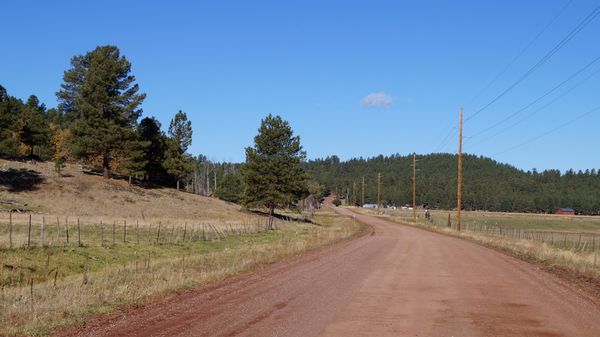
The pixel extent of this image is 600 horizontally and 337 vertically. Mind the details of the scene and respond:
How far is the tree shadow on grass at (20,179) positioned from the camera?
5600cm

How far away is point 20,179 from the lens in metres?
59.1

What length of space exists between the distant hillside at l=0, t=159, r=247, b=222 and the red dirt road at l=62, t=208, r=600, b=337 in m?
40.2

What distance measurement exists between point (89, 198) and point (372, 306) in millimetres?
54069

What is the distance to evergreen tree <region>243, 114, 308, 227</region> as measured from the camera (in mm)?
57625

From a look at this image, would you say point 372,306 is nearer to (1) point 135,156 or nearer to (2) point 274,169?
(2) point 274,169

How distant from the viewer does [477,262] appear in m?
19.8

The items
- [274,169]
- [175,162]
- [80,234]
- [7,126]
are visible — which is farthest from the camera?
[175,162]

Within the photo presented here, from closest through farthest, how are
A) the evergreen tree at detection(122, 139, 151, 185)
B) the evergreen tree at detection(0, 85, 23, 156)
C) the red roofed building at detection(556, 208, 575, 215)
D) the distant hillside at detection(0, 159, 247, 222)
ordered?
the distant hillside at detection(0, 159, 247, 222) < the evergreen tree at detection(0, 85, 23, 156) < the evergreen tree at detection(122, 139, 151, 185) < the red roofed building at detection(556, 208, 575, 215)

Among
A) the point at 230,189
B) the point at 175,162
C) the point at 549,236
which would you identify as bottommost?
the point at 549,236

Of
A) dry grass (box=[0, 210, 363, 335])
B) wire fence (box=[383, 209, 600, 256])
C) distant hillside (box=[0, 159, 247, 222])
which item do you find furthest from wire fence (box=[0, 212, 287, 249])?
wire fence (box=[383, 209, 600, 256])

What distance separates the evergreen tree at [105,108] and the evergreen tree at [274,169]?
54.0 feet

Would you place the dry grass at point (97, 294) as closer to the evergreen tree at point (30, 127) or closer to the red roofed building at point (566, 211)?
the evergreen tree at point (30, 127)

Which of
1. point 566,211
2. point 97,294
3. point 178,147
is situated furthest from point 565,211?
point 97,294

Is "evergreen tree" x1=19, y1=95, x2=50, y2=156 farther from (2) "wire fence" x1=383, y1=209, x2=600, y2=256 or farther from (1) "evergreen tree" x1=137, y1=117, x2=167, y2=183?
(2) "wire fence" x1=383, y1=209, x2=600, y2=256
